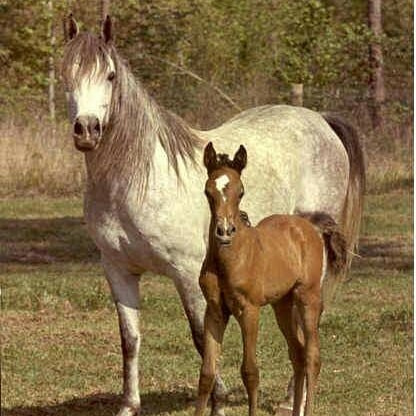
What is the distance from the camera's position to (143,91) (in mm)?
7434

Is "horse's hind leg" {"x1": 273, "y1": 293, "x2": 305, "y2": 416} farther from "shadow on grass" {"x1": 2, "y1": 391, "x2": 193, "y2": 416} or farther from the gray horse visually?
"shadow on grass" {"x1": 2, "y1": 391, "x2": 193, "y2": 416}

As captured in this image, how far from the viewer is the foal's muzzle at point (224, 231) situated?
18.4ft

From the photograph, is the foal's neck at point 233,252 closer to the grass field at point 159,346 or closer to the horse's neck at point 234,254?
the horse's neck at point 234,254

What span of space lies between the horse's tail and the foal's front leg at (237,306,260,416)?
102 inches

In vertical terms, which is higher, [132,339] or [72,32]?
[72,32]

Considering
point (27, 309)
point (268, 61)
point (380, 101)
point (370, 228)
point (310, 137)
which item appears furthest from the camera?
point (268, 61)

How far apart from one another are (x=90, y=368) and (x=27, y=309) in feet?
6.99

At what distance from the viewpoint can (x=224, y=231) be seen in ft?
18.4

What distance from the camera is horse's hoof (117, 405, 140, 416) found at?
758 cm

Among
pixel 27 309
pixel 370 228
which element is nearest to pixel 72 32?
pixel 27 309

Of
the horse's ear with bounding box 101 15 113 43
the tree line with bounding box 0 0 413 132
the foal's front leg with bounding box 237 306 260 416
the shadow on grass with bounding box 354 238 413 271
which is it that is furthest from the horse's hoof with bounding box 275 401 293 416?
the tree line with bounding box 0 0 413 132

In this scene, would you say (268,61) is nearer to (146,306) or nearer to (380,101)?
(380,101)

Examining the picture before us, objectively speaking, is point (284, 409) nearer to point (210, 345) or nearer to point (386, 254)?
point (210, 345)

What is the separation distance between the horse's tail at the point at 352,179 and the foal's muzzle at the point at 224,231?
2.94m
